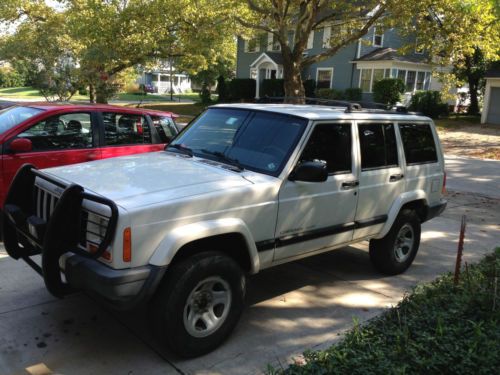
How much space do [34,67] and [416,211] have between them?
1669cm

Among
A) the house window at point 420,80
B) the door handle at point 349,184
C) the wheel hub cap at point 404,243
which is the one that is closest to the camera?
the door handle at point 349,184

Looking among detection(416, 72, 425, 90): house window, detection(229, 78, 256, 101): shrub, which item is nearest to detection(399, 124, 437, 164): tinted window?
detection(416, 72, 425, 90): house window

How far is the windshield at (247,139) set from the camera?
161 inches

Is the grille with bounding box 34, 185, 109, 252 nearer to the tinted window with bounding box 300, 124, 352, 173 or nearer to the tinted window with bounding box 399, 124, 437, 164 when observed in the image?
the tinted window with bounding box 300, 124, 352, 173

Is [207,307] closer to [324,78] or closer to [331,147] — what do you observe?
[331,147]

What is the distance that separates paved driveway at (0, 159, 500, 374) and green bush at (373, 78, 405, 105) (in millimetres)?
24243

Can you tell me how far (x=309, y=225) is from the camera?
4176 millimetres

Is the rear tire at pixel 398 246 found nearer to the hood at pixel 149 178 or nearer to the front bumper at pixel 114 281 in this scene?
the hood at pixel 149 178

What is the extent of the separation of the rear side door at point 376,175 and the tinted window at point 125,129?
138 inches

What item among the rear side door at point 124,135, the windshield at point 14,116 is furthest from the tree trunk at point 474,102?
the windshield at point 14,116

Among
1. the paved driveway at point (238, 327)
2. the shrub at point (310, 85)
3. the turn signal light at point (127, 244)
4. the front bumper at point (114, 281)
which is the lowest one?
the paved driveway at point (238, 327)

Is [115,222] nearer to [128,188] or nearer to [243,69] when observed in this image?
[128,188]

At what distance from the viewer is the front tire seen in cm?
326

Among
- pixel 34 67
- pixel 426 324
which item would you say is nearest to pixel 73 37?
pixel 34 67
